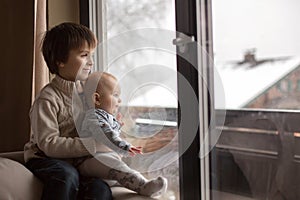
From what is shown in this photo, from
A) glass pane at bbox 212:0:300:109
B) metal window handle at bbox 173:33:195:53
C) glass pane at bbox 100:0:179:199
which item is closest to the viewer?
glass pane at bbox 212:0:300:109

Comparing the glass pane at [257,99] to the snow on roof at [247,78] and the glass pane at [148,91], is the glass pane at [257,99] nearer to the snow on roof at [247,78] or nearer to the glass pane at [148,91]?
the snow on roof at [247,78]

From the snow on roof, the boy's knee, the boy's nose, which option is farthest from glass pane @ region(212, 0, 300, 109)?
the boy's knee

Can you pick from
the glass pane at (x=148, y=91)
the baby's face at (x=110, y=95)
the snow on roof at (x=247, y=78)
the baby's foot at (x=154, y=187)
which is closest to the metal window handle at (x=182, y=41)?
the glass pane at (x=148, y=91)

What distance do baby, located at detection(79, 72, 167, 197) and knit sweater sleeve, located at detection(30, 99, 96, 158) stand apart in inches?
1.7

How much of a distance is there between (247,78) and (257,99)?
82 millimetres

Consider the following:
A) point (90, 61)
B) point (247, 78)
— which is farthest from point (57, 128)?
point (247, 78)

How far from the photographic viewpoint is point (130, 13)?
2.03m

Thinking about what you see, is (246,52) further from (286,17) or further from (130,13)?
(130,13)

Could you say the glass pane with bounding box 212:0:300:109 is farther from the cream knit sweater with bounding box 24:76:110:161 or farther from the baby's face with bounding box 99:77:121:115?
the cream knit sweater with bounding box 24:76:110:161

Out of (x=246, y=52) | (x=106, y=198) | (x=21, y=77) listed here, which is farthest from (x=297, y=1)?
(x=21, y=77)

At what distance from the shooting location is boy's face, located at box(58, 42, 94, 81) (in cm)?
164

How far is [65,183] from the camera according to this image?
1.37 m

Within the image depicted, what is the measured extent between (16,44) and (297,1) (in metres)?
1.51

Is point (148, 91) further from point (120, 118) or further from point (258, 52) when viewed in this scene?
point (258, 52)
